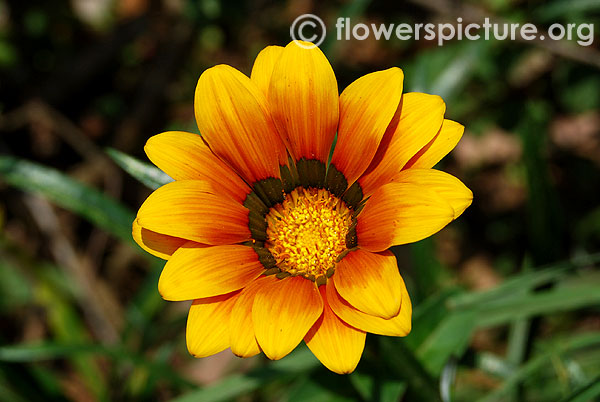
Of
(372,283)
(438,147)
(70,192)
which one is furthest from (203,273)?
(70,192)

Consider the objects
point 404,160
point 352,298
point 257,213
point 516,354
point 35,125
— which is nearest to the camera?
point 352,298

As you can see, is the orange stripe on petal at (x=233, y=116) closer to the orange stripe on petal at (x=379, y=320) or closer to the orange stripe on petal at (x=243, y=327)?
the orange stripe on petal at (x=243, y=327)

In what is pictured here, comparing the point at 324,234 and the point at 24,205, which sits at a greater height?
the point at 324,234

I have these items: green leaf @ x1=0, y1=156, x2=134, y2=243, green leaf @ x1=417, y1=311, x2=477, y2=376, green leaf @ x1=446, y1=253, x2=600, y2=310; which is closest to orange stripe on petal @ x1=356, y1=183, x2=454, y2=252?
green leaf @ x1=417, y1=311, x2=477, y2=376

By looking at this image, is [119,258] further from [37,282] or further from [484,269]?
[484,269]

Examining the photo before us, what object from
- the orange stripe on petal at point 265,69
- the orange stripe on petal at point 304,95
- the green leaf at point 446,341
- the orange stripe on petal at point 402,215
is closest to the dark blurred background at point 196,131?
the green leaf at point 446,341

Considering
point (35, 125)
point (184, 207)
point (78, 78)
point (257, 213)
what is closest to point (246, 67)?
point (78, 78)
